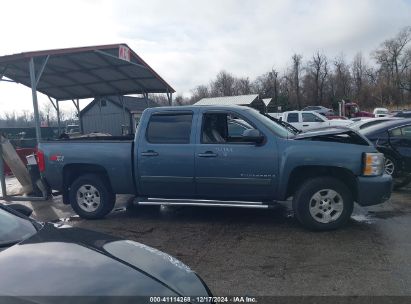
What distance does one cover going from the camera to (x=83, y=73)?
471 inches

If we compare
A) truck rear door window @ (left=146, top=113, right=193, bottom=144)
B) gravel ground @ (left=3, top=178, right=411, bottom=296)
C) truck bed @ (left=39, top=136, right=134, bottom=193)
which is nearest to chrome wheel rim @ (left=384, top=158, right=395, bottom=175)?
gravel ground @ (left=3, top=178, right=411, bottom=296)

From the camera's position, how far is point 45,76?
1190 centimetres

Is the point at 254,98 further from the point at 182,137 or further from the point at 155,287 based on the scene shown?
the point at 155,287

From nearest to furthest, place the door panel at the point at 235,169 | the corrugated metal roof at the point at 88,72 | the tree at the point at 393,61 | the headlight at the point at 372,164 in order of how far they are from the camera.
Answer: the headlight at the point at 372,164
the door panel at the point at 235,169
the corrugated metal roof at the point at 88,72
the tree at the point at 393,61

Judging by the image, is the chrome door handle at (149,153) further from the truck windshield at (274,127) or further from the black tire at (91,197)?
the truck windshield at (274,127)

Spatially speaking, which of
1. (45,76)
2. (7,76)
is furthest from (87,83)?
(7,76)

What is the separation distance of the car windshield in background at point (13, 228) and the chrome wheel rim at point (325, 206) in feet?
12.6

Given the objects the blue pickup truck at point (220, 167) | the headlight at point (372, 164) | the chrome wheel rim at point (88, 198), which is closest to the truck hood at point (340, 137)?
the blue pickup truck at point (220, 167)

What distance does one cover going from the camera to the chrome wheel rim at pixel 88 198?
674 cm

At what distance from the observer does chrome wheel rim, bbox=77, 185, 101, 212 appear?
6742 millimetres

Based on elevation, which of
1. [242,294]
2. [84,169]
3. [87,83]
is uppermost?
[87,83]

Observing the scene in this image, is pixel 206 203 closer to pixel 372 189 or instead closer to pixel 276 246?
pixel 276 246

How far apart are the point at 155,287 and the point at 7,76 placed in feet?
34.9

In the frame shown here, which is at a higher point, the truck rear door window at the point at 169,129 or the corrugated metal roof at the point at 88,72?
the corrugated metal roof at the point at 88,72
